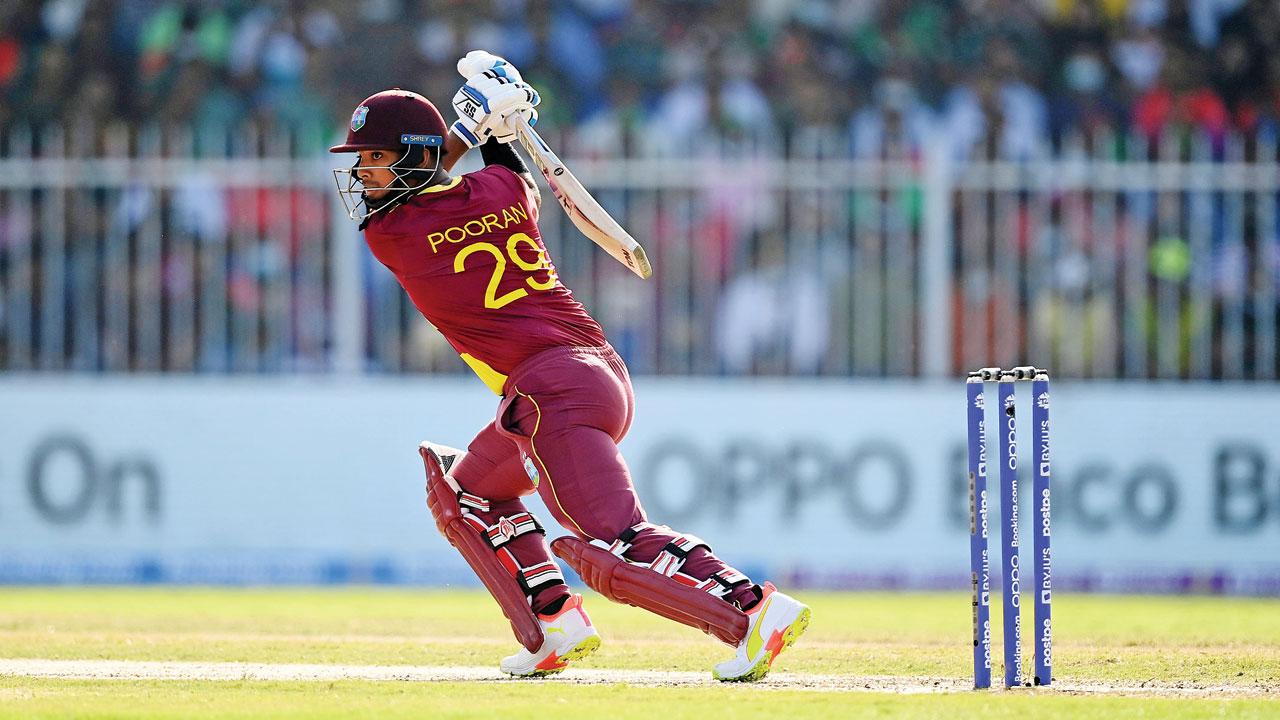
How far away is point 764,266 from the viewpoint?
1194cm

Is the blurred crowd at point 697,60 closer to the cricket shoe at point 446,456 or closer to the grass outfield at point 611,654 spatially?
the grass outfield at point 611,654

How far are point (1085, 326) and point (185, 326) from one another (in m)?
5.67

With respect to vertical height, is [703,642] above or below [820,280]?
below

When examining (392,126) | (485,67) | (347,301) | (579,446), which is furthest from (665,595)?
(347,301)

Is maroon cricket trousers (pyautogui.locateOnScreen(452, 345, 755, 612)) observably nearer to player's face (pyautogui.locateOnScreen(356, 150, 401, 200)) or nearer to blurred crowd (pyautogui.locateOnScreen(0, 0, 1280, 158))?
player's face (pyautogui.locateOnScreen(356, 150, 401, 200))

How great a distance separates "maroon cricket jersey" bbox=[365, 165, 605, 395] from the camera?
659 centimetres

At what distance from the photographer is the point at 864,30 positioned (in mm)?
15680

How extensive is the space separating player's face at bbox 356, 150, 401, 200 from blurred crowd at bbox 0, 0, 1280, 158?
7532 millimetres

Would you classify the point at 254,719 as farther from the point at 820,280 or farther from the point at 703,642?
the point at 820,280

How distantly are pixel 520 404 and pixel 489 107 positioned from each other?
3.65 feet

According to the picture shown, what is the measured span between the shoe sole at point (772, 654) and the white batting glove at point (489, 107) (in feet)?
6.61

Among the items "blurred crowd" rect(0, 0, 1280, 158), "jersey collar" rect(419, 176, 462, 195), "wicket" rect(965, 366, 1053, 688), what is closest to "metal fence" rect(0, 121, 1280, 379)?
"blurred crowd" rect(0, 0, 1280, 158)

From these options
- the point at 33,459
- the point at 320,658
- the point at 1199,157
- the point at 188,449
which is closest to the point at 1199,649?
the point at 320,658

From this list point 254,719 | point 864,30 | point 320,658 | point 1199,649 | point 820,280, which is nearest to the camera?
point 254,719
